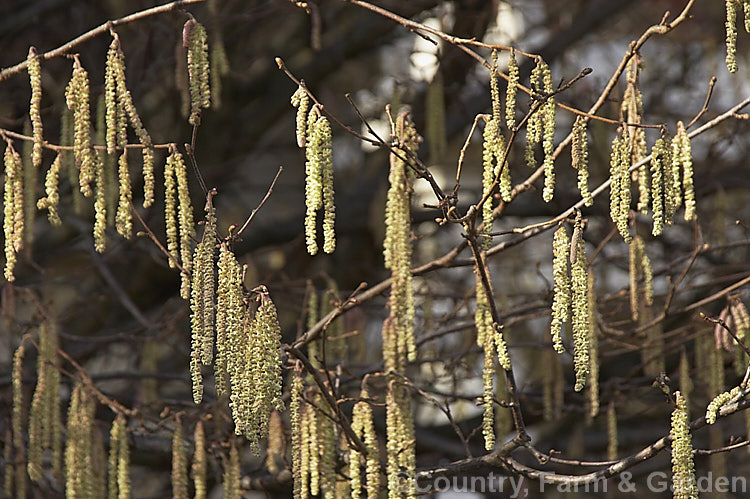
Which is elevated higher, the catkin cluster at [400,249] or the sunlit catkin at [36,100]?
the sunlit catkin at [36,100]

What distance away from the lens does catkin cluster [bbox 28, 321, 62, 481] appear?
3576 mm

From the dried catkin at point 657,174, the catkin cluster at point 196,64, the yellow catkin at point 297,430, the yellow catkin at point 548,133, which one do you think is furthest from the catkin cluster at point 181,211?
the dried catkin at point 657,174

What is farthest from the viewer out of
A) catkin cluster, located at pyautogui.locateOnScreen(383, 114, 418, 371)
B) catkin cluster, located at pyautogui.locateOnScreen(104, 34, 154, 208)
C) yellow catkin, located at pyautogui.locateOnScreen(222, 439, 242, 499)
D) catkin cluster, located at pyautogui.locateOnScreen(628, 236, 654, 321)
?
catkin cluster, located at pyautogui.locateOnScreen(628, 236, 654, 321)

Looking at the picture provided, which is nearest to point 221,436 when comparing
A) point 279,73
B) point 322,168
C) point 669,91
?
point 322,168

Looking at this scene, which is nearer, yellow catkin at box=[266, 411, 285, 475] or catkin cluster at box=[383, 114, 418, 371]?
catkin cluster at box=[383, 114, 418, 371]

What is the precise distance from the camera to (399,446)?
312 cm

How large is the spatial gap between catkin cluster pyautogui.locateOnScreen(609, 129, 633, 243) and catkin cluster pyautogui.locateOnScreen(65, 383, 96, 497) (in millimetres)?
1970

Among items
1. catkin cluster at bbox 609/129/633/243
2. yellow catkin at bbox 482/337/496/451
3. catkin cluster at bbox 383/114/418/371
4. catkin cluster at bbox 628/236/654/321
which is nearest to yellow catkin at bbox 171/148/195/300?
catkin cluster at bbox 383/114/418/371

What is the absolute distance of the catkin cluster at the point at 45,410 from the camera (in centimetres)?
358

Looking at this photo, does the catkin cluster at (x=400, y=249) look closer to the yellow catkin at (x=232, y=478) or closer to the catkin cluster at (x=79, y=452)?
the yellow catkin at (x=232, y=478)

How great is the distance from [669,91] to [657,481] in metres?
3.54

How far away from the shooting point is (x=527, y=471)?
121 inches

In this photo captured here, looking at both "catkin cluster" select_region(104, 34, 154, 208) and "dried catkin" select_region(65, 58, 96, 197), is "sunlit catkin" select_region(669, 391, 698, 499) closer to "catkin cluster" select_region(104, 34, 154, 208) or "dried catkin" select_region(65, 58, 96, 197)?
"catkin cluster" select_region(104, 34, 154, 208)

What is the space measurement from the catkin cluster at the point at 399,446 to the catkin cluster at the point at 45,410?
123 cm
